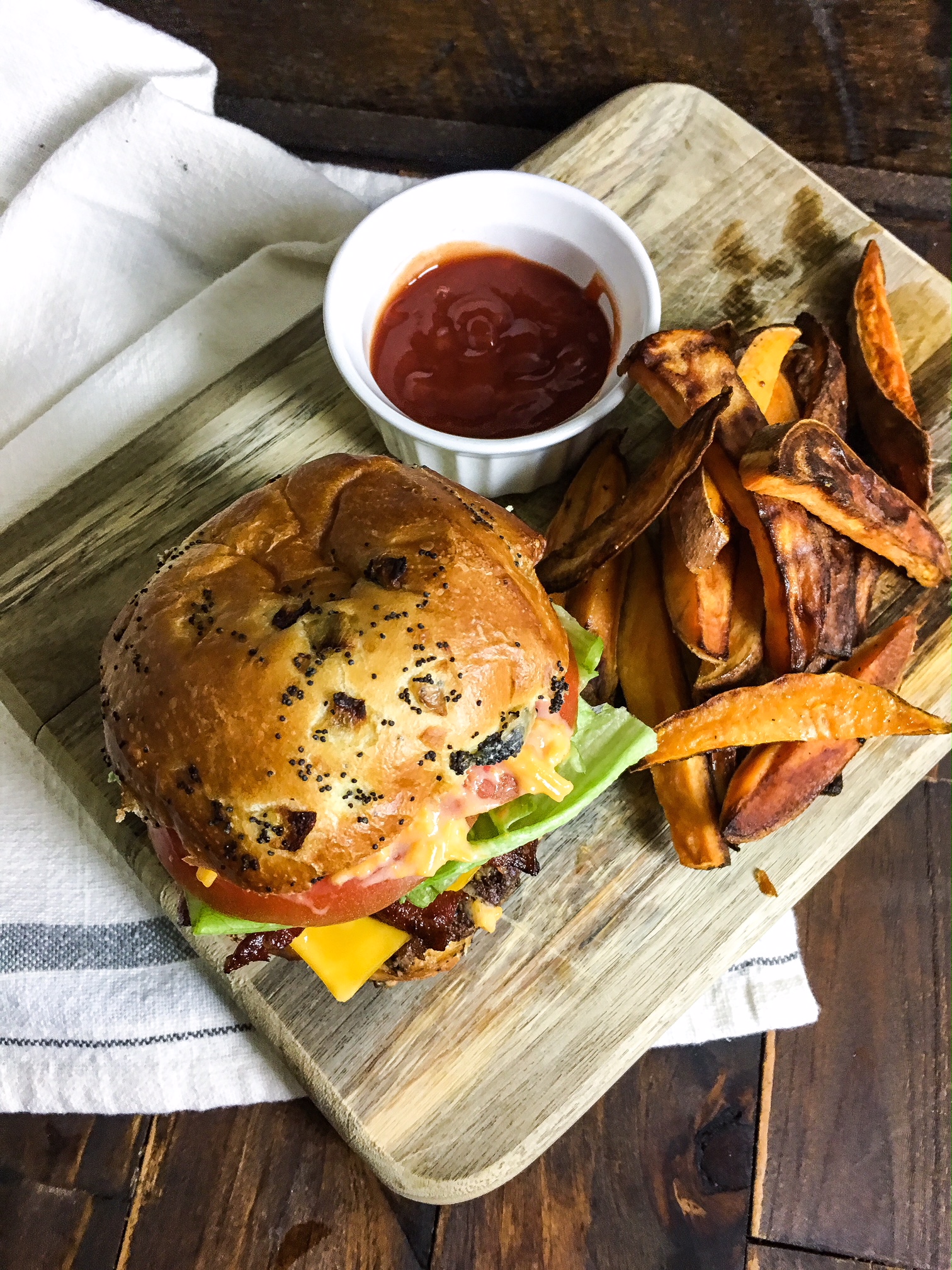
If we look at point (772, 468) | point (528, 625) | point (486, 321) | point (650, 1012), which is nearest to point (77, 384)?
point (486, 321)

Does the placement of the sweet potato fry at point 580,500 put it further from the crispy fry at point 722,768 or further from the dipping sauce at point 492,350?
the crispy fry at point 722,768

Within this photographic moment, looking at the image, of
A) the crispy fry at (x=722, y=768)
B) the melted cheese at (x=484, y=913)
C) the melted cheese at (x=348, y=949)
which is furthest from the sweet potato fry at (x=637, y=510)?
the melted cheese at (x=348, y=949)

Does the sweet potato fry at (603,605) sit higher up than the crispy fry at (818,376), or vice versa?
the crispy fry at (818,376)

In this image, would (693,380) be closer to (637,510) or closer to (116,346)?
(637,510)

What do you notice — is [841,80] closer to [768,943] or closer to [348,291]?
[348,291]

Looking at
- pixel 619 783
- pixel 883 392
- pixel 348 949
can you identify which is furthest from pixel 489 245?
pixel 348 949
